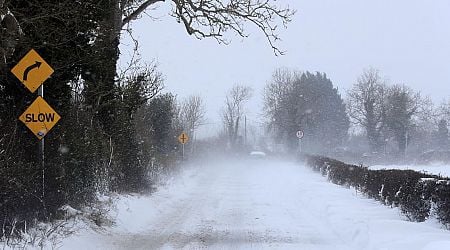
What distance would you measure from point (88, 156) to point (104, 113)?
322cm

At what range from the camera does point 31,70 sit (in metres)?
8.98

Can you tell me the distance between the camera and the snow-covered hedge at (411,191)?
35.8ft

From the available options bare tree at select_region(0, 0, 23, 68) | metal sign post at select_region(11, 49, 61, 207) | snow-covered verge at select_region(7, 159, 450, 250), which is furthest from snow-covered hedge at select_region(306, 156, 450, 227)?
bare tree at select_region(0, 0, 23, 68)

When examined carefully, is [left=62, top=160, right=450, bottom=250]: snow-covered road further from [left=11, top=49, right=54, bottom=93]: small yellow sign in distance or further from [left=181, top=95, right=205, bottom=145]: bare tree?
[left=181, top=95, right=205, bottom=145]: bare tree

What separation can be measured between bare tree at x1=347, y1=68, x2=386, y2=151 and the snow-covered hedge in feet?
190

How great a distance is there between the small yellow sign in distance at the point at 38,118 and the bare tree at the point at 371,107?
2752 inches

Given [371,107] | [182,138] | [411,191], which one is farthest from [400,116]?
[411,191]

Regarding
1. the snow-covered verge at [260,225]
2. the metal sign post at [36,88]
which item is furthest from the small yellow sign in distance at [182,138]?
the metal sign post at [36,88]

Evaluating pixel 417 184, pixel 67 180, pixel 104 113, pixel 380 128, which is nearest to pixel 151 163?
pixel 104 113

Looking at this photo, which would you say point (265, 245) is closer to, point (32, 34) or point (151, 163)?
point (32, 34)

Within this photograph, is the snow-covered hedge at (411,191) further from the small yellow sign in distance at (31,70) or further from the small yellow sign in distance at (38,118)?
the small yellow sign in distance at (31,70)

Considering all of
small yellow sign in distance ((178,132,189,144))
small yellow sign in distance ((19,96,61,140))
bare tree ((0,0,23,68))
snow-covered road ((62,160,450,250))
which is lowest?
snow-covered road ((62,160,450,250))

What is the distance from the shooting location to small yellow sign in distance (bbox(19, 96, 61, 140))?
9156 mm

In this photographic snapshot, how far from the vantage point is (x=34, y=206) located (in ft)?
29.6
